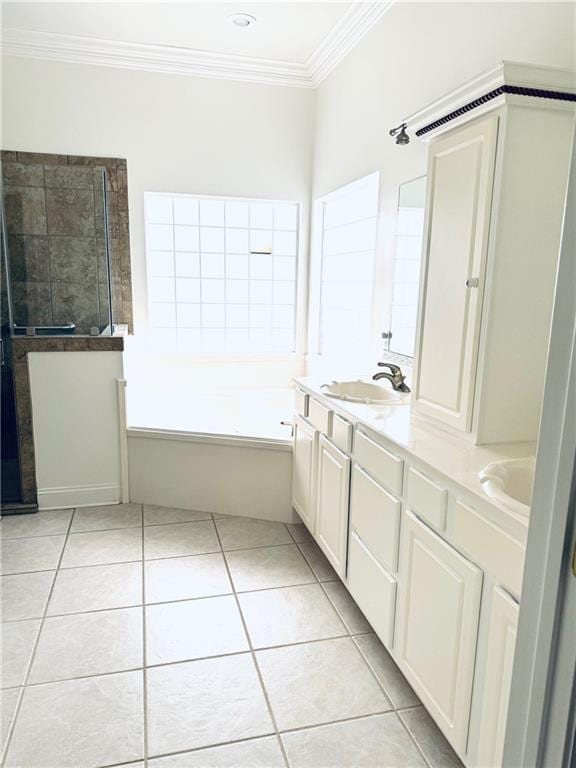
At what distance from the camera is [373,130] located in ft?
10.3

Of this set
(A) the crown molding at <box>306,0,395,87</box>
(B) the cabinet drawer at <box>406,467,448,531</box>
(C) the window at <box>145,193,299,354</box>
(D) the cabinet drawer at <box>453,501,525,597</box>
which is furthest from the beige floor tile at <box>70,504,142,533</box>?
(A) the crown molding at <box>306,0,395,87</box>

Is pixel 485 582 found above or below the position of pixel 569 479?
below

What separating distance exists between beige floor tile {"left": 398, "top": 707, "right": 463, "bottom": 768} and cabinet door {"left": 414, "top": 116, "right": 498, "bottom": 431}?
976 millimetres

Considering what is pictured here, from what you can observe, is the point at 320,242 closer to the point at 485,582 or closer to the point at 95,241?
the point at 95,241

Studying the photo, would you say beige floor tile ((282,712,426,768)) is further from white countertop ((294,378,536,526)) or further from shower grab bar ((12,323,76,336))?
shower grab bar ((12,323,76,336))

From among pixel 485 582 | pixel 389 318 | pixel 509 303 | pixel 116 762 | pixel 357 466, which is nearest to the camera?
pixel 485 582

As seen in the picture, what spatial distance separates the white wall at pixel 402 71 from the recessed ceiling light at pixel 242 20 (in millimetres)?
656

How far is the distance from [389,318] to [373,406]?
927 millimetres

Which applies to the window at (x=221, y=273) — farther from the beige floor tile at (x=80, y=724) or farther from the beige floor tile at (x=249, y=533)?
the beige floor tile at (x=80, y=724)

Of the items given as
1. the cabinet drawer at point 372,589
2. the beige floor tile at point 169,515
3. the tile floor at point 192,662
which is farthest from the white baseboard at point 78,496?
the cabinet drawer at point 372,589

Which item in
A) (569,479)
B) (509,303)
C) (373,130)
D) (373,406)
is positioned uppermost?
(373,130)

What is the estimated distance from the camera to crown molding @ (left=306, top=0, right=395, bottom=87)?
2.96 m

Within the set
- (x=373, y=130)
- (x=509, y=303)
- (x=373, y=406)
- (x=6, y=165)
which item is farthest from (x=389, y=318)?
(x=6, y=165)

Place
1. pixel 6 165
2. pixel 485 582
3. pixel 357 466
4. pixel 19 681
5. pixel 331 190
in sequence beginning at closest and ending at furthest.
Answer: pixel 485 582 → pixel 19 681 → pixel 357 466 → pixel 6 165 → pixel 331 190
